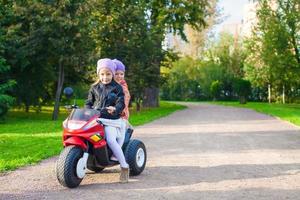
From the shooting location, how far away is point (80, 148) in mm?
7137

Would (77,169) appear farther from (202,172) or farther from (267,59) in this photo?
(267,59)

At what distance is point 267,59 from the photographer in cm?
4084

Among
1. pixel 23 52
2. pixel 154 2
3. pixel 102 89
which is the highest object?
pixel 154 2

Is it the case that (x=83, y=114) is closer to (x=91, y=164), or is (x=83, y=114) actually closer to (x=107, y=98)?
(x=107, y=98)

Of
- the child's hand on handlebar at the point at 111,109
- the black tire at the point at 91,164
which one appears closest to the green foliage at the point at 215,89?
the black tire at the point at 91,164

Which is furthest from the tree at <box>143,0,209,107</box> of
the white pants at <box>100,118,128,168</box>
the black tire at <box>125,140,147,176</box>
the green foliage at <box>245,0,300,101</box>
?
the white pants at <box>100,118,128,168</box>

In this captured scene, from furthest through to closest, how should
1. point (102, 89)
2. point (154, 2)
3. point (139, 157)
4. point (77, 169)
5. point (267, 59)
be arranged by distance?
point (267, 59) < point (154, 2) < point (139, 157) < point (102, 89) < point (77, 169)

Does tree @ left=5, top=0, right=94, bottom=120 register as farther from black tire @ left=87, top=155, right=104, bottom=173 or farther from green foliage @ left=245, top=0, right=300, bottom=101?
green foliage @ left=245, top=0, right=300, bottom=101

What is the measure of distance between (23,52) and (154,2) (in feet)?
49.7

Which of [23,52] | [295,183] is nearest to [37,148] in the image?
→ [295,183]

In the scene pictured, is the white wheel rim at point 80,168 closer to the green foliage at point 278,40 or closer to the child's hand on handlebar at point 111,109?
the child's hand on handlebar at point 111,109

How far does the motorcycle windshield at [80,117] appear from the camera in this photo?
713 centimetres

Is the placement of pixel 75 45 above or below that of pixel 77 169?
above

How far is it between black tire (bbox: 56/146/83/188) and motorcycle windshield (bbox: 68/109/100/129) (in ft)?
1.03
